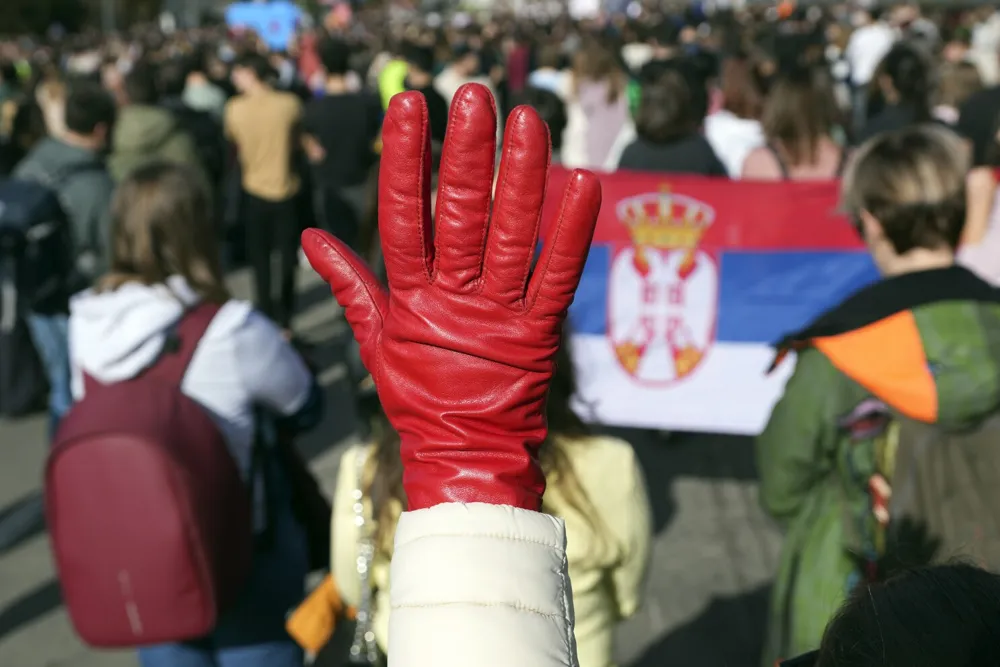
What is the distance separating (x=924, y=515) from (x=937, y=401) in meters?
0.22

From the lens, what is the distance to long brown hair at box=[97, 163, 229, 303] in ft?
9.11

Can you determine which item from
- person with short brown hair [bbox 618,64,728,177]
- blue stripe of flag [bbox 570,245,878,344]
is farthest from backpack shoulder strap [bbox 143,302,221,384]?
→ person with short brown hair [bbox 618,64,728,177]

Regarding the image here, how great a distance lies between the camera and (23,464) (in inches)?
216

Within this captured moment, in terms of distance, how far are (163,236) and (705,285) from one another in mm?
2434

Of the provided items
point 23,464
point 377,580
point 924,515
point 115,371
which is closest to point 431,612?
point 377,580

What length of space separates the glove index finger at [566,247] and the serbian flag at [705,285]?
317cm

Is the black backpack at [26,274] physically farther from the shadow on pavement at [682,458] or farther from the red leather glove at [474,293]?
the red leather glove at [474,293]

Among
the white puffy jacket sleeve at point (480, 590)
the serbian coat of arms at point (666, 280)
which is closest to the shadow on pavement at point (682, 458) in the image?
the serbian coat of arms at point (666, 280)

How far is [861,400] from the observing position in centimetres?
221

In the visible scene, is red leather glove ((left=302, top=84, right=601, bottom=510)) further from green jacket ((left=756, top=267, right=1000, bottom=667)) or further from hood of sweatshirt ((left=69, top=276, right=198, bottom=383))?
hood of sweatshirt ((left=69, top=276, right=198, bottom=383))

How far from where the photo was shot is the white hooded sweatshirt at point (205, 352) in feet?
8.25

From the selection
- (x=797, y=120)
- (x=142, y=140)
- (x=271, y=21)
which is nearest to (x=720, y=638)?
(x=797, y=120)

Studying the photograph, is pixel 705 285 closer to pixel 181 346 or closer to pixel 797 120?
pixel 797 120

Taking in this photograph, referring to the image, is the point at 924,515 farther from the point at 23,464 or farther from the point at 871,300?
the point at 23,464
